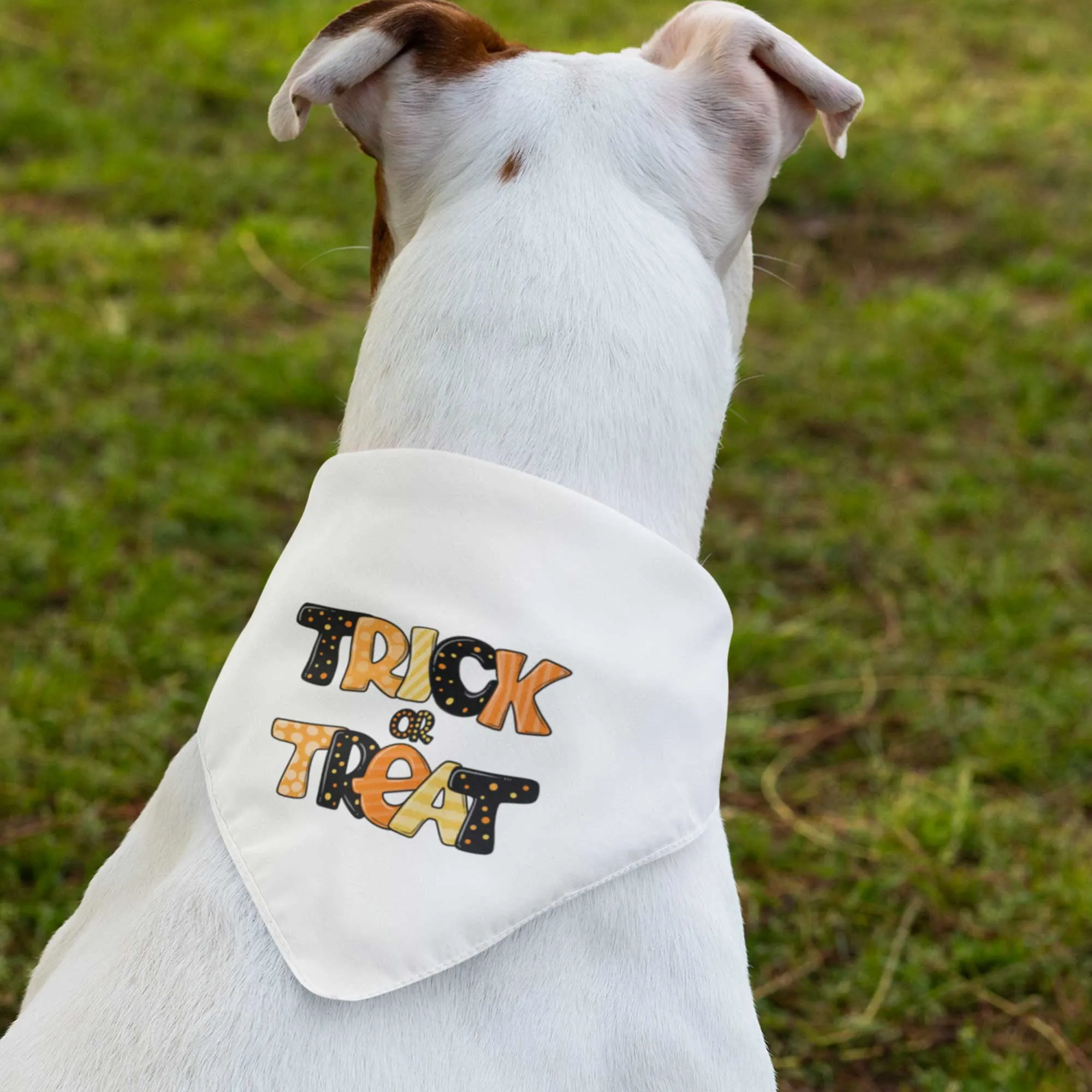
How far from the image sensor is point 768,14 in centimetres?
762

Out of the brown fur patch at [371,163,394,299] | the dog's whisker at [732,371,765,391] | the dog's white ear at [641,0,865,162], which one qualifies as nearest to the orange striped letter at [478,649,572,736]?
the dog's whisker at [732,371,765,391]

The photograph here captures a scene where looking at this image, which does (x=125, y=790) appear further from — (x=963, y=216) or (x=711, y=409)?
(x=963, y=216)

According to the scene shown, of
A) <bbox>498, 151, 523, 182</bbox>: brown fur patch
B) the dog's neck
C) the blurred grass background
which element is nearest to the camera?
the dog's neck

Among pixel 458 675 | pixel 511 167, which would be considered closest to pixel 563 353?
pixel 511 167

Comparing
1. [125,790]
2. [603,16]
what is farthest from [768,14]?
[125,790]

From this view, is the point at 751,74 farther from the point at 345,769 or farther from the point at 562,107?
the point at 345,769

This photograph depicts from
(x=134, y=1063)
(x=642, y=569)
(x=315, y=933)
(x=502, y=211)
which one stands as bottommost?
(x=134, y=1063)

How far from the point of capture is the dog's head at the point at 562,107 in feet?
5.89

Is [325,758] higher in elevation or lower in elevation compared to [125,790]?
higher

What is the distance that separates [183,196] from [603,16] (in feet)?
9.22

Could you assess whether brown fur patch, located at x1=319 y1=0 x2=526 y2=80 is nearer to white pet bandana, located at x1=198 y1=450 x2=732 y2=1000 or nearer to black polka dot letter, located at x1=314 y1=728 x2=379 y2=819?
Result: white pet bandana, located at x1=198 y1=450 x2=732 y2=1000

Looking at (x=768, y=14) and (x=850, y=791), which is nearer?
(x=850, y=791)

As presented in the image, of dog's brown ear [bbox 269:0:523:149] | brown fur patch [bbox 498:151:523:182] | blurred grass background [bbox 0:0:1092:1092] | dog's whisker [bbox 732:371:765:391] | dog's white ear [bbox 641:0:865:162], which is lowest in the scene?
blurred grass background [bbox 0:0:1092:1092]

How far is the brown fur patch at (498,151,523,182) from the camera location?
178 centimetres
